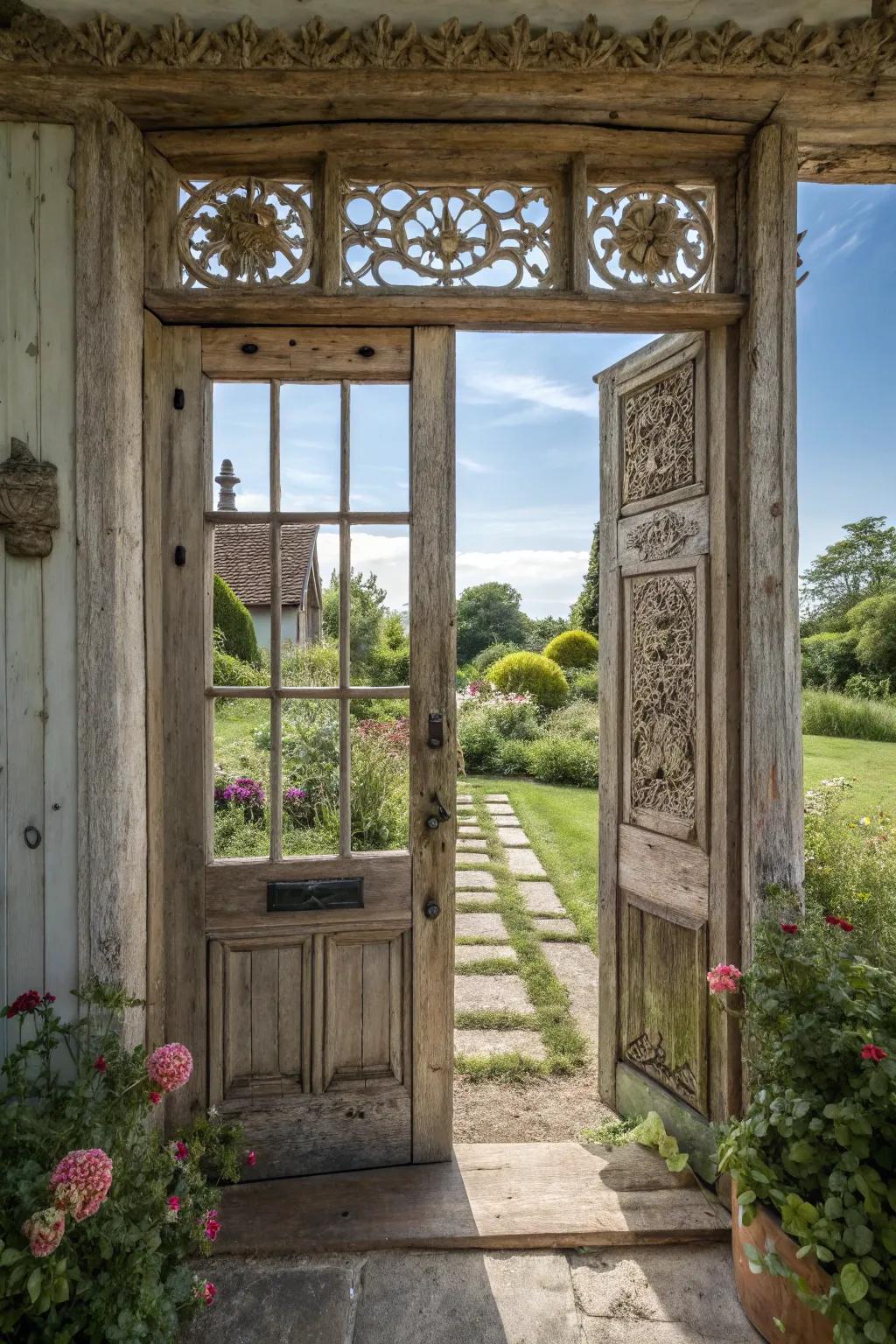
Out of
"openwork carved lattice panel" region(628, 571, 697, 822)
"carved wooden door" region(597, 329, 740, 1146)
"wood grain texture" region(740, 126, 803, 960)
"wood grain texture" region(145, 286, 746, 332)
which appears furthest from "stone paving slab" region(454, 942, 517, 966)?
"wood grain texture" region(145, 286, 746, 332)

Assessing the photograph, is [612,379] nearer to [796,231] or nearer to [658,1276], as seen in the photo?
[796,231]

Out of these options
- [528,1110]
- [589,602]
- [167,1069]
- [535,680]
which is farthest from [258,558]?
[589,602]

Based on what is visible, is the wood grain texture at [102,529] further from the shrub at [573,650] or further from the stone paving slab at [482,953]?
the shrub at [573,650]

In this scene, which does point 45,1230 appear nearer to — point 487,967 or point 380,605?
point 380,605

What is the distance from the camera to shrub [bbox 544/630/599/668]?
10.6 m

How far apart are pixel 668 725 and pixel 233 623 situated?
147 centimetres

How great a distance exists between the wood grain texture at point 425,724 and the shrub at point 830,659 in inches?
84.8

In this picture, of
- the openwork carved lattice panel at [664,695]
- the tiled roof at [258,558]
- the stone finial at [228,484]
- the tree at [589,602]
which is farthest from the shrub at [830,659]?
the tree at [589,602]

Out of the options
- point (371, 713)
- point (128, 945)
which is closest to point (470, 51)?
point (371, 713)

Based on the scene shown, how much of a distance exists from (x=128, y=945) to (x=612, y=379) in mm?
2504

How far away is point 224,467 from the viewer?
6.56 ft

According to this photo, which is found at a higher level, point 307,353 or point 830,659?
point 307,353

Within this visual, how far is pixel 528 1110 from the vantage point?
2.34 metres

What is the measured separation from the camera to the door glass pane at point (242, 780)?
6.58 ft
